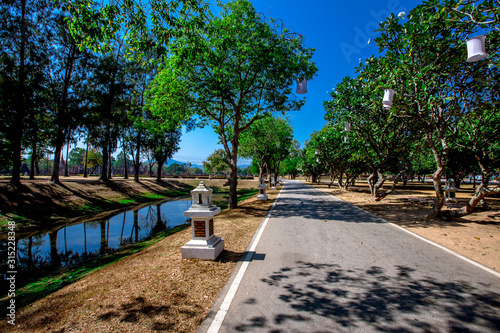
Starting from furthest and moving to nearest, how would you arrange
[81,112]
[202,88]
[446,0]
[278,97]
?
[81,112] → [278,97] → [202,88] → [446,0]

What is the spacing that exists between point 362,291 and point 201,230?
3497mm

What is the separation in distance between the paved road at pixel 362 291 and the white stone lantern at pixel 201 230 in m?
1.03

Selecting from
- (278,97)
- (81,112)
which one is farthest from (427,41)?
(81,112)

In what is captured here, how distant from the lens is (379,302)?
3.48m

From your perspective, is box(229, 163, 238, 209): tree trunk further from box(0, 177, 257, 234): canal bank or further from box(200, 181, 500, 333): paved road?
box(0, 177, 257, 234): canal bank

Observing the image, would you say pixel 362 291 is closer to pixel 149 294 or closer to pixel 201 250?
pixel 201 250

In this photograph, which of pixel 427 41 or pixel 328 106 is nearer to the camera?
pixel 427 41

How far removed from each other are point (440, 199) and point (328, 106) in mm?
8727

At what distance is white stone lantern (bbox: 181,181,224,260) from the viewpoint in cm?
528

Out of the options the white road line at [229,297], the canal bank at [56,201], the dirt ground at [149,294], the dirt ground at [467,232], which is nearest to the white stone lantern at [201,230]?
the dirt ground at [149,294]

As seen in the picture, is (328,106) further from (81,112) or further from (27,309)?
(81,112)

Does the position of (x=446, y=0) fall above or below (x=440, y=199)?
above

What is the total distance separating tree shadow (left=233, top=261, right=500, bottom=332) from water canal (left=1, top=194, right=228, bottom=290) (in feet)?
23.6

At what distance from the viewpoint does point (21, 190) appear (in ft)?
50.8
